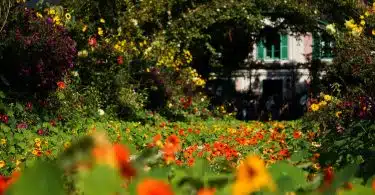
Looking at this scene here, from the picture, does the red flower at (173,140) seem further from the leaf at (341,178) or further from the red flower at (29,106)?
the red flower at (29,106)

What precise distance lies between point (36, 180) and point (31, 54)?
942 cm

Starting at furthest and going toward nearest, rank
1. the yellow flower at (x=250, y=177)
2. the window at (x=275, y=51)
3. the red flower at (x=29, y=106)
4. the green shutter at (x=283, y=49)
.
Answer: the green shutter at (x=283, y=49)
the window at (x=275, y=51)
the red flower at (x=29, y=106)
the yellow flower at (x=250, y=177)

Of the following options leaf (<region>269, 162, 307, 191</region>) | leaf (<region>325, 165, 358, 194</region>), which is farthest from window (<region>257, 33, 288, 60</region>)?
leaf (<region>325, 165, 358, 194</region>)

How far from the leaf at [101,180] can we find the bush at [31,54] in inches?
359

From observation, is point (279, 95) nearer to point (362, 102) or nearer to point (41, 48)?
point (41, 48)

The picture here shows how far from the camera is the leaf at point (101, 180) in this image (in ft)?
3.07

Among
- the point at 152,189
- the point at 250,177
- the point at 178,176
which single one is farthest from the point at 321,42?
the point at 152,189

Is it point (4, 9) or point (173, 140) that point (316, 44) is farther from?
point (173, 140)

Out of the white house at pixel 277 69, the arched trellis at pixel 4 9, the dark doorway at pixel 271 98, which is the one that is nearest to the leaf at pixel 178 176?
the arched trellis at pixel 4 9

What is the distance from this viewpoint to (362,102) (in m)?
7.16

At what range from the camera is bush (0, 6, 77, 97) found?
9836 millimetres

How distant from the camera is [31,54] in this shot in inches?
394

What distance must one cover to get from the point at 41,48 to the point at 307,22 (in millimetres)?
10698

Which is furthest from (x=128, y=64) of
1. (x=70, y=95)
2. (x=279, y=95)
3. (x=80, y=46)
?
(x=279, y=95)
